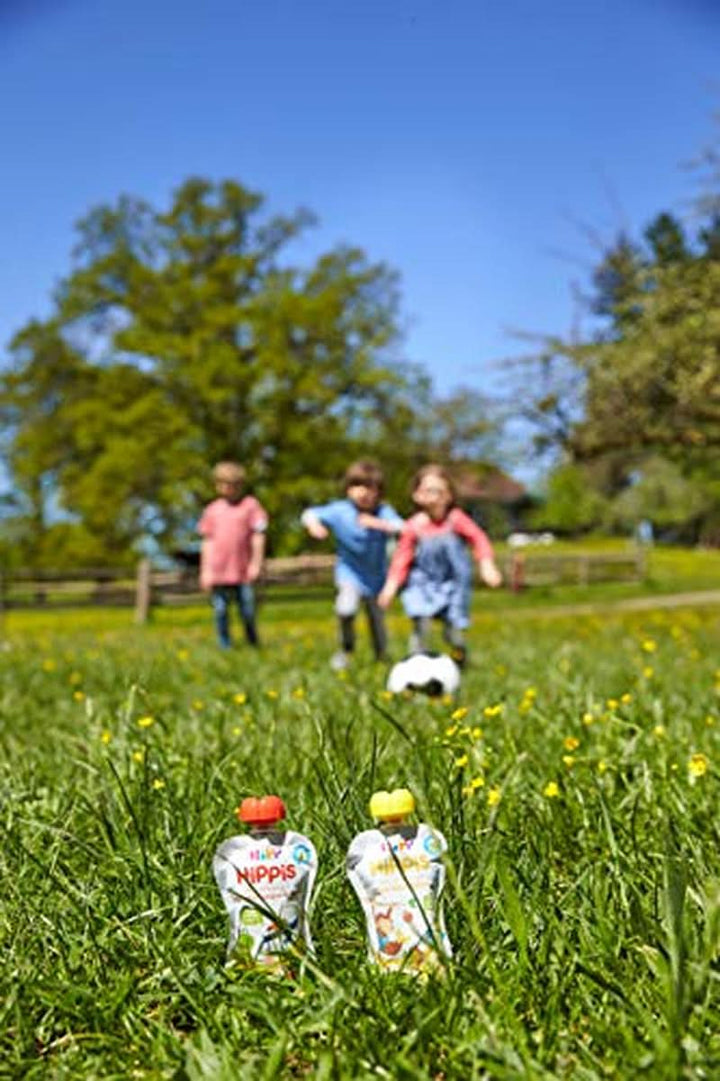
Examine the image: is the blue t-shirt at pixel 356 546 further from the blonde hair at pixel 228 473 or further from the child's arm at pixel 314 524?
the blonde hair at pixel 228 473

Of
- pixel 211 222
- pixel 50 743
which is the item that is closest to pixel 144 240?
pixel 211 222

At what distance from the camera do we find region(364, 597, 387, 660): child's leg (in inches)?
379

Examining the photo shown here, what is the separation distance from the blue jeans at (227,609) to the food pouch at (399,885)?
8977 mm

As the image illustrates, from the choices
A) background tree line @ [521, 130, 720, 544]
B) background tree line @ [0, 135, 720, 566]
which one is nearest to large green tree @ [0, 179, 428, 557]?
background tree line @ [0, 135, 720, 566]

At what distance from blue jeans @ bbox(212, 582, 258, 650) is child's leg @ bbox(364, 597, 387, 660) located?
1.90 m

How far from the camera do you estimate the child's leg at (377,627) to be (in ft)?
31.6

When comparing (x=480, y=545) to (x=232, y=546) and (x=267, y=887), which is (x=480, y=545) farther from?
(x=267, y=887)

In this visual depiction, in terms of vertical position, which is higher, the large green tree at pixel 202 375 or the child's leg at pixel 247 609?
the large green tree at pixel 202 375

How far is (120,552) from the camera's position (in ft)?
135

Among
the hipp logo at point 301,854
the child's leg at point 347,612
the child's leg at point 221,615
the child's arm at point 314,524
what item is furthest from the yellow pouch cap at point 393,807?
the child's leg at point 221,615

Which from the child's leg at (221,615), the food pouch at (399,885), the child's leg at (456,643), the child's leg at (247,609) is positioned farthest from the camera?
the child's leg at (247,609)

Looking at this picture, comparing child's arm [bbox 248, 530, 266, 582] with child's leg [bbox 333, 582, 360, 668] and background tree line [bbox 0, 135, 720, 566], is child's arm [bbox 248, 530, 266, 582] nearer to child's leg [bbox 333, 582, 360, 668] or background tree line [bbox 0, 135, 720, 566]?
child's leg [bbox 333, 582, 360, 668]

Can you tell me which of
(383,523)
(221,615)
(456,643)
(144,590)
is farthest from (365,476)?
(144,590)

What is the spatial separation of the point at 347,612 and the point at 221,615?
2.30 m
